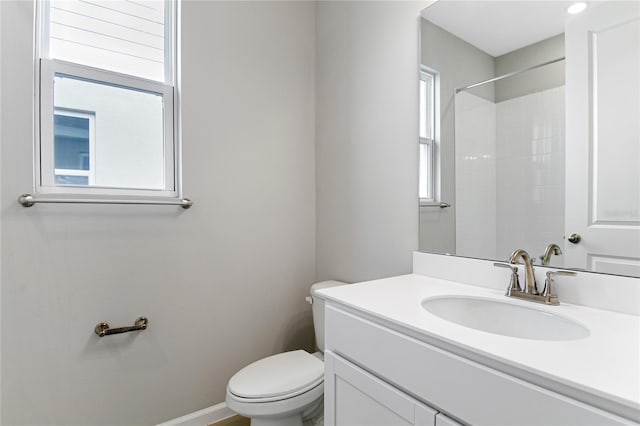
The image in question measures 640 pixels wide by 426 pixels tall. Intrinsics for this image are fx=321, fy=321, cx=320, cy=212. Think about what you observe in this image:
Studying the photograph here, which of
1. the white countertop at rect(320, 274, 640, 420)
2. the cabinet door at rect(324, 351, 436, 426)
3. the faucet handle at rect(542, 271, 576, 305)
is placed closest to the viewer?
the white countertop at rect(320, 274, 640, 420)

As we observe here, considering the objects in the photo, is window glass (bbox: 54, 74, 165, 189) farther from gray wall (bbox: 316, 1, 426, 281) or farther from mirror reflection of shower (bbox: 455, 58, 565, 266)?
mirror reflection of shower (bbox: 455, 58, 565, 266)

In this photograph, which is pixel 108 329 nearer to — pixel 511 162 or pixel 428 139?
pixel 428 139

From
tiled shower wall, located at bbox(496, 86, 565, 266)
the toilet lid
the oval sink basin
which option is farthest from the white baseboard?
tiled shower wall, located at bbox(496, 86, 565, 266)

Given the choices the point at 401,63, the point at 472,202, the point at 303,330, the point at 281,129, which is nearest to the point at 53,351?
the point at 303,330

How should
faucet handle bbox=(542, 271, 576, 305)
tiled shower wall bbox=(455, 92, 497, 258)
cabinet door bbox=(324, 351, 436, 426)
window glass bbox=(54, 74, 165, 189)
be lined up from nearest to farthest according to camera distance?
Answer: cabinet door bbox=(324, 351, 436, 426), faucet handle bbox=(542, 271, 576, 305), tiled shower wall bbox=(455, 92, 497, 258), window glass bbox=(54, 74, 165, 189)

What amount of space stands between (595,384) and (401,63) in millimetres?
1330

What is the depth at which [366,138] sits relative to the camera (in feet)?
5.37

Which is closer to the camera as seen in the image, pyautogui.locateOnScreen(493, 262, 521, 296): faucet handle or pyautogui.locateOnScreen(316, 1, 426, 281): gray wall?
pyautogui.locateOnScreen(493, 262, 521, 296): faucet handle

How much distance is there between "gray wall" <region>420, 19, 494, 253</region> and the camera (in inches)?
50.0

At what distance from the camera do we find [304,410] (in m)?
1.36

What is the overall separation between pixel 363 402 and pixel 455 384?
0.34m

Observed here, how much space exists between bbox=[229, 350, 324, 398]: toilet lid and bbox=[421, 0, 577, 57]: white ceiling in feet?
4.75

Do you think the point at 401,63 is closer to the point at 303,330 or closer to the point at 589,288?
the point at 589,288

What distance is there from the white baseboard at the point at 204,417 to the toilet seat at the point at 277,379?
1.36 feet
